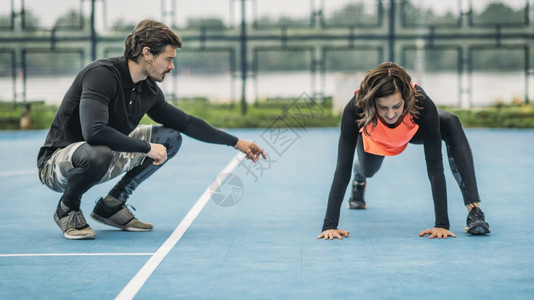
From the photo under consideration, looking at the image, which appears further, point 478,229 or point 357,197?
point 357,197

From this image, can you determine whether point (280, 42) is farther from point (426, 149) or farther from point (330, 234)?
point (330, 234)

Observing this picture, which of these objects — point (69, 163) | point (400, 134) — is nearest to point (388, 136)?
point (400, 134)

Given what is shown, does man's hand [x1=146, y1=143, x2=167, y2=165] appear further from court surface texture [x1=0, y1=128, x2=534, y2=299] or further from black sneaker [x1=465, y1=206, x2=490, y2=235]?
black sneaker [x1=465, y1=206, x2=490, y2=235]

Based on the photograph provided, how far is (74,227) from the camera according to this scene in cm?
400

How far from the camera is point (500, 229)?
4.20 m

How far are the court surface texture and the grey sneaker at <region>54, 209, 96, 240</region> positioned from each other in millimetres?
45

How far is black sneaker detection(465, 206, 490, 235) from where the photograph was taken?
4.01 m

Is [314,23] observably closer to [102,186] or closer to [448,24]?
[448,24]

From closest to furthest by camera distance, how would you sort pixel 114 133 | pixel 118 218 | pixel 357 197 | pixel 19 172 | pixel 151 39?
pixel 114 133, pixel 151 39, pixel 118 218, pixel 357 197, pixel 19 172

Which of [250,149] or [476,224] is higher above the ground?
[250,149]

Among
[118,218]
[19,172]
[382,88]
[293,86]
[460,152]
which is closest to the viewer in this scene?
[382,88]

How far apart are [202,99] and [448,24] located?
4.23 meters

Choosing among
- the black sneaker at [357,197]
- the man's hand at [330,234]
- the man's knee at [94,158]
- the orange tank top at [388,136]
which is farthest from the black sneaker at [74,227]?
the black sneaker at [357,197]

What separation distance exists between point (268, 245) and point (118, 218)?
0.92 m
